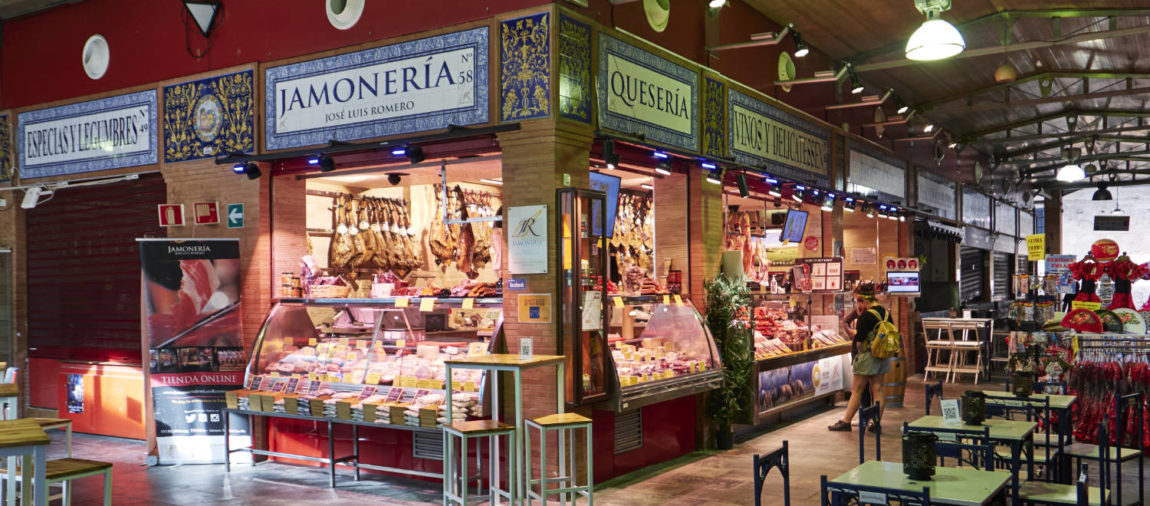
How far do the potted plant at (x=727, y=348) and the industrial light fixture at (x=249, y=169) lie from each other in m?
4.55

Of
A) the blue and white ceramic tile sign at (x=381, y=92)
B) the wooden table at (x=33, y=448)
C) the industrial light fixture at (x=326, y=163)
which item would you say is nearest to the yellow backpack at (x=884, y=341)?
the blue and white ceramic tile sign at (x=381, y=92)

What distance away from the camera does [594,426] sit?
7629 mm

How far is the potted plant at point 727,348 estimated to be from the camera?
910 centimetres

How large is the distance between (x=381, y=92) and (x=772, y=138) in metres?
5.01

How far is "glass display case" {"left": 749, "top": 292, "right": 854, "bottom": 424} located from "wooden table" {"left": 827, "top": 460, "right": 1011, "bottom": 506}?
521 cm

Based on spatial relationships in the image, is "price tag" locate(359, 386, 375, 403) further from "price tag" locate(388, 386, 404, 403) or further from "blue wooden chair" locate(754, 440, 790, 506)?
"blue wooden chair" locate(754, 440, 790, 506)

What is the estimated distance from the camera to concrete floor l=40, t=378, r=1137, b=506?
23.4ft

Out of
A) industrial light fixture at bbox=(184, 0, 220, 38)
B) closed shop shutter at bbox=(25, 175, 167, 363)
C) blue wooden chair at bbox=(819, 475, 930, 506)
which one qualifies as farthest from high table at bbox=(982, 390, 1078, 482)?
closed shop shutter at bbox=(25, 175, 167, 363)

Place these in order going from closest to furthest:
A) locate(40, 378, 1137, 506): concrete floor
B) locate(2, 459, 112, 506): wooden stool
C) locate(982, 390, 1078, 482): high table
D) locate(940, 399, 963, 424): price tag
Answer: locate(2, 459, 112, 506): wooden stool
locate(940, 399, 963, 424): price tag
locate(982, 390, 1078, 482): high table
locate(40, 378, 1137, 506): concrete floor

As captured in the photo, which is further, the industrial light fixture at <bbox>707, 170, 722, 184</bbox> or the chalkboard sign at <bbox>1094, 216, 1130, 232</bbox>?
the chalkboard sign at <bbox>1094, 216, 1130, 232</bbox>

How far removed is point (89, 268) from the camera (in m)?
10.5

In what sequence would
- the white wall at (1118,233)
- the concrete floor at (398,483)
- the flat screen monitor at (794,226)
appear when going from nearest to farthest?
the concrete floor at (398,483), the flat screen monitor at (794,226), the white wall at (1118,233)

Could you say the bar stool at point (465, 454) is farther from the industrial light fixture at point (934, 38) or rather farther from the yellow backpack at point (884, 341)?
the yellow backpack at point (884, 341)

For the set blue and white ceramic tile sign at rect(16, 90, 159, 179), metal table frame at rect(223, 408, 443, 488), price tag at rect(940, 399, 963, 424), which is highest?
blue and white ceramic tile sign at rect(16, 90, 159, 179)
